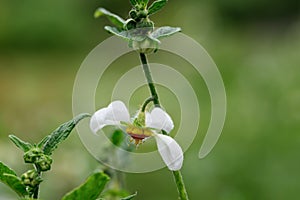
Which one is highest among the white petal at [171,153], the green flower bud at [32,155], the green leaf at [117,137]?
the green leaf at [117,137]

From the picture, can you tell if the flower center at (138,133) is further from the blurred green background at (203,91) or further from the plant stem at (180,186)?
the blurred green background at (203,91)

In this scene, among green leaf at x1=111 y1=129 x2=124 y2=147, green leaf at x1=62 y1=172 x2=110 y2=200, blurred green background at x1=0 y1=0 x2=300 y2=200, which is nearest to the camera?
green leaf at x1=62 y1=172 x2=110 y2=200

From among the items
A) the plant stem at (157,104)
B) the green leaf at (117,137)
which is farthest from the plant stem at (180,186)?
the green leaf at (117,137)

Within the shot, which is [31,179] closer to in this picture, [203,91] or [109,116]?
[109,116]

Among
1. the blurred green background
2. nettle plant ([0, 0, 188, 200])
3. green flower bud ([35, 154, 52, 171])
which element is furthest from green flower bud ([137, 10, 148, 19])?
the blurred green background

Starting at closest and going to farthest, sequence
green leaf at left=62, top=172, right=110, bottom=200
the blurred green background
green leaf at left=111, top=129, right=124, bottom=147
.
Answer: green leaf at left=62, top=172, right=110, bottom=200 < green leaf at left=111, top=129, right=124, bottom=147 < the blurred green background

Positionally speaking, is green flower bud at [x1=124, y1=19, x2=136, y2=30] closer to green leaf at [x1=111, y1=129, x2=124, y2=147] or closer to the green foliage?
the green foliage

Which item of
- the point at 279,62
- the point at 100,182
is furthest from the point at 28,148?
the point at 279,62
